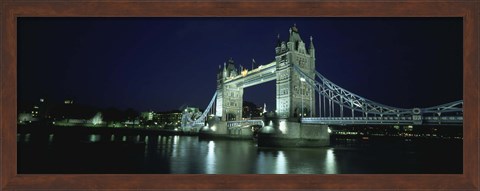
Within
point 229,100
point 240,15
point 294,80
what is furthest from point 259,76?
point 240,15

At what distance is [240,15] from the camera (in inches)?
176

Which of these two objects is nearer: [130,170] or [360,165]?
[130,170]

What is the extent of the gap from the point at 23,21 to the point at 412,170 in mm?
12000

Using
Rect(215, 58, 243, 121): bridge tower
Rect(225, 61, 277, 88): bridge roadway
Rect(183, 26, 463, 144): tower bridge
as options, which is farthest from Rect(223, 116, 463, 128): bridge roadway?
Rect(215, 58, 243, 121): bridge tower

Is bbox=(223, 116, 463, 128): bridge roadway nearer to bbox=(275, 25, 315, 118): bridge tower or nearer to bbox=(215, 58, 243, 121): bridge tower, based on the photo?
bbox=(275, 25, 315, 118): bridge tower

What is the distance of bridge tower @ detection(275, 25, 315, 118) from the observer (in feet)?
70.1

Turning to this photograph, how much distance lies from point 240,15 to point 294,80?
57.1 feet

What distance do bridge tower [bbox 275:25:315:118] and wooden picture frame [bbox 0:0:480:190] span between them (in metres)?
16.4

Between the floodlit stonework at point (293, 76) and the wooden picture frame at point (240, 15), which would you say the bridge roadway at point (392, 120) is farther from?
the wooden picture frame at point (240, 15)

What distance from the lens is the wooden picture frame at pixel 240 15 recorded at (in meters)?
4.42

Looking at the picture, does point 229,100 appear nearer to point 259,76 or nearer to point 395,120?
point 259,76
